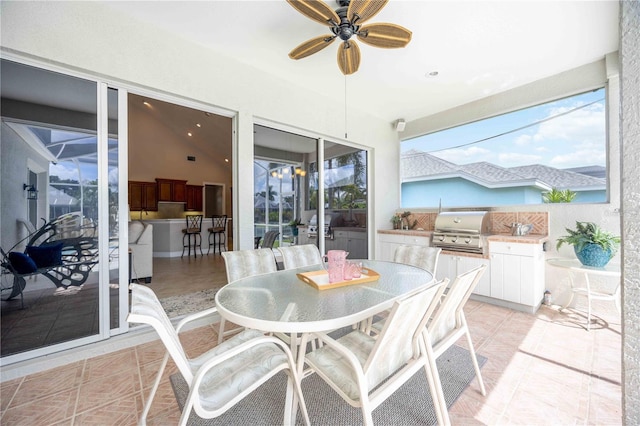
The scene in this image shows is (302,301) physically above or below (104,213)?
below

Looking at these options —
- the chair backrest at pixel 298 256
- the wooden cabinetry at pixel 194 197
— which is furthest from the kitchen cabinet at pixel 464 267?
the wooden cabinetry at pixel 194 197

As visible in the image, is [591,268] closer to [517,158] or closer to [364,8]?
[517,158]

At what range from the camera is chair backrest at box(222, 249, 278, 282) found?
2.15 metres

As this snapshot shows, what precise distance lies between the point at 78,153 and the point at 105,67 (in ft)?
2.43

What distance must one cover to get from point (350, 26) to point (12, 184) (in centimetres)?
274

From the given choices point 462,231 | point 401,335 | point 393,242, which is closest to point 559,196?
point 462,231

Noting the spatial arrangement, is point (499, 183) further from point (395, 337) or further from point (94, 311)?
point (94, 311)

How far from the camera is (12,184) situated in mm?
1912

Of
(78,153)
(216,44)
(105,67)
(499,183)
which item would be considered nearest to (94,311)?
(78,153)

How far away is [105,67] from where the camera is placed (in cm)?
215

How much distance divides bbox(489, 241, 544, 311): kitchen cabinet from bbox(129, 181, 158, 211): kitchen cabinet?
863 centimetres

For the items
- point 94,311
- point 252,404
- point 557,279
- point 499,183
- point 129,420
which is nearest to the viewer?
point 129,420

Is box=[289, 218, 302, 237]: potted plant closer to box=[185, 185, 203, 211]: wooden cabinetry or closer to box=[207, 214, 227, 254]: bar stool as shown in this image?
box=[207, 214, 227, 254]: bar stool

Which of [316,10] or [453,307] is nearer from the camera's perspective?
[453,307]
